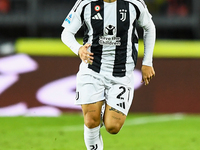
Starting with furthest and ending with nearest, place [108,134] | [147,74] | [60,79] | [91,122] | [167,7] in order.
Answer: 1. [167,7]
2. [60,79]
3. [108,134]
4. [147,74]
5. [91,122]

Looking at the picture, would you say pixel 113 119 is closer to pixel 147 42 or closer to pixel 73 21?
pixel 147 42

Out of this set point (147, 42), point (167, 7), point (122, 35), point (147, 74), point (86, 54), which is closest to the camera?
point (86, 54)

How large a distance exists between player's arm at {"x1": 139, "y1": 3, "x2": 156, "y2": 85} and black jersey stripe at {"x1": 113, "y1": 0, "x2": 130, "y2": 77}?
17 cm

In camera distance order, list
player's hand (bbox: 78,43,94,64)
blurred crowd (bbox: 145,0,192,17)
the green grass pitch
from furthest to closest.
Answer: blurred crowd (bbox: 145,0,192,17)
the green grass pitch
player's hand (bbox: 78,43,94,64)

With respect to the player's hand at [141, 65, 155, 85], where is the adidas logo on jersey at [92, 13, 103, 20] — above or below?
above

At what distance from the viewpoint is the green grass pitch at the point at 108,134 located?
6.16m

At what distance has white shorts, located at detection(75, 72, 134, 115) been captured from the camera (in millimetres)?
4629

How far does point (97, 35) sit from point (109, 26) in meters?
0.15

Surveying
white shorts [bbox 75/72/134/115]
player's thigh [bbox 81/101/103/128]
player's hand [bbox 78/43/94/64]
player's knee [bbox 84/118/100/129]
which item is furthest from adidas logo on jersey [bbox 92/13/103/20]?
player's knee [bbox 84/118/100/129]

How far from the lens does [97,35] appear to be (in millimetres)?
4648

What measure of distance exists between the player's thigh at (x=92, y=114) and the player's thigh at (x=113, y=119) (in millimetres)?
96

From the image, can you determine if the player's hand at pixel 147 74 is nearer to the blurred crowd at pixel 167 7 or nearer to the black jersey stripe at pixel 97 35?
the black jersey stripe at pixel 97 35

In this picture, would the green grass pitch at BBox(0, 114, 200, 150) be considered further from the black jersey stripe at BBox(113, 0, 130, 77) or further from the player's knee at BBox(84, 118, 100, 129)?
the black jersey stripe at BBox(113, 0, 130, 77)

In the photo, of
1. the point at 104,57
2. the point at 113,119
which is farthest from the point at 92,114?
the point at 104,57
